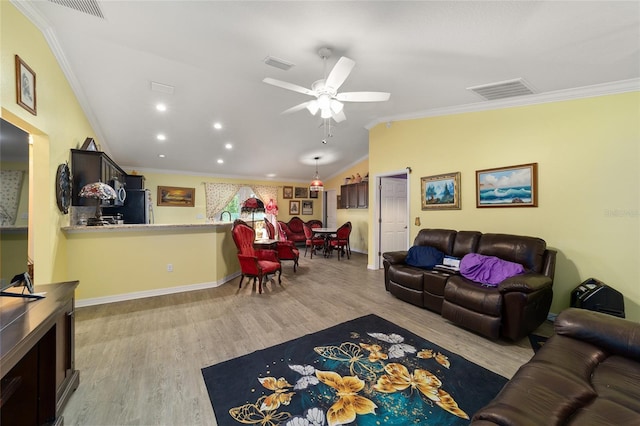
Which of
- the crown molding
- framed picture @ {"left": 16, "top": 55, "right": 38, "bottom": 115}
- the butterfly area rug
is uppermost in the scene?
the crown molding

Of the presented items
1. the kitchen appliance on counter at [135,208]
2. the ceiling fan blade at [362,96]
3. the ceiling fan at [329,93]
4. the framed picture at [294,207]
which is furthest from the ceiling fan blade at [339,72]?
the framed picture at [294,207]

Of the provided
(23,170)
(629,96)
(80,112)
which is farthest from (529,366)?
(80,112)

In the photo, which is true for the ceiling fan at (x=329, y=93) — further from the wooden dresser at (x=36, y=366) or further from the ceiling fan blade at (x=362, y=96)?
the wooden dresser at (x=36, y=366)

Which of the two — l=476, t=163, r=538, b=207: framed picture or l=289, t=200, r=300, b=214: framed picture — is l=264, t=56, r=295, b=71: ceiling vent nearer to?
l=476, t=163, r=538, b=207: framed picture

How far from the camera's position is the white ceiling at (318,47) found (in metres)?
2.03

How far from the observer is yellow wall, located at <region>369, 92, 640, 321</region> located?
2.60 metres

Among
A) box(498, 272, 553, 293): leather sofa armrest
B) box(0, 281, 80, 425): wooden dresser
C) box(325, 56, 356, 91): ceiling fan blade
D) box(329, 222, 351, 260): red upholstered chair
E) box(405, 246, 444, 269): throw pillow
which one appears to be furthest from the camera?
box(329, 222, 351, 260): red upholstered chair

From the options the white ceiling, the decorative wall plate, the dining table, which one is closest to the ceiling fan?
the white ceiling

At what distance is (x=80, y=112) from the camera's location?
362 centimetres

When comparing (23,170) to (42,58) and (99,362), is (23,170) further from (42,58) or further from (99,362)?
(42,58)

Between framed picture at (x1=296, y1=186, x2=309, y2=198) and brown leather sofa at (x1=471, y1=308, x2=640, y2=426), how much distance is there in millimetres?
8008

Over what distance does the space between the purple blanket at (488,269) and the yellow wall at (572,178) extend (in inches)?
32.8

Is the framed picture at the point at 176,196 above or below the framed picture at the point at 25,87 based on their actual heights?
below

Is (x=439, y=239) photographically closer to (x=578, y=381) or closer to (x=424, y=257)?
(x=424, y=257)
